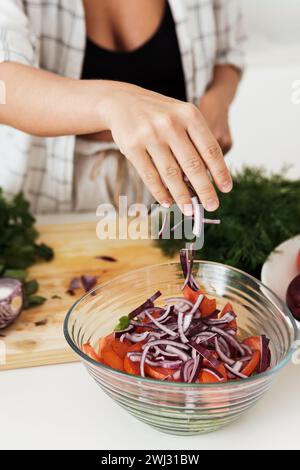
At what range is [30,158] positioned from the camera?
1.77 m

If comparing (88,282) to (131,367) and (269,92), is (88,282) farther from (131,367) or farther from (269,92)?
(269,92)

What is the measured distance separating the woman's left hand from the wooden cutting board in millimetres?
399

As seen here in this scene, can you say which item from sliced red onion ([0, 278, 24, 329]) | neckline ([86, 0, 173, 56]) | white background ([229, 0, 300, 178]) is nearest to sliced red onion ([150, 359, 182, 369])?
sliced red onion ([0, 278, 24, 329])

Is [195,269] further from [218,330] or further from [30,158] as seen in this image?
[30,158]

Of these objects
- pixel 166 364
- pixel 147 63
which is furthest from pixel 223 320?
pixel 147 63

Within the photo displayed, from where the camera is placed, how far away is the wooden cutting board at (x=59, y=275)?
42.8 inches

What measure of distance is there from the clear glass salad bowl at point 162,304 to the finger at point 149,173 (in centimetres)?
15

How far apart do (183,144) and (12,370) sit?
18.3 inches

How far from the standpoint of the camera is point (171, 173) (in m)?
0.93

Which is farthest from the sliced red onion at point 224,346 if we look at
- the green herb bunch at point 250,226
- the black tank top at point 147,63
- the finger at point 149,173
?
the black tank top at point 147,63

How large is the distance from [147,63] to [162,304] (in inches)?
33.7
